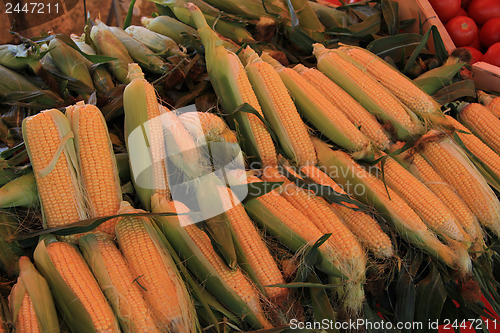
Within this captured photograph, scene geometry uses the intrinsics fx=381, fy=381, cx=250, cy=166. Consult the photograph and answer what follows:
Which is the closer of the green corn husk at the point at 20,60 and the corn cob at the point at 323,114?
the corn cob at the point at 323,114

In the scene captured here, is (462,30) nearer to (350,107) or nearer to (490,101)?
(490,101)

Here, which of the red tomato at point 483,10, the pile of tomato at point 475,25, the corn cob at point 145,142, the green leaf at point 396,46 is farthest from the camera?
the red tomato at point 483,10

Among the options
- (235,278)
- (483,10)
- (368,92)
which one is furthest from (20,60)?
(483,10)

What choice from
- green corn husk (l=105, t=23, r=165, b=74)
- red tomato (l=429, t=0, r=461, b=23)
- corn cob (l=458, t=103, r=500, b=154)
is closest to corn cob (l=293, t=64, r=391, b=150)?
corn cob (l=458, t=103, r=500, b=154)

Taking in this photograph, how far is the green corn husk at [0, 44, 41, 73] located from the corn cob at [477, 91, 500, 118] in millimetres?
2530

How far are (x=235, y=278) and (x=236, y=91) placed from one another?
2.75 feet

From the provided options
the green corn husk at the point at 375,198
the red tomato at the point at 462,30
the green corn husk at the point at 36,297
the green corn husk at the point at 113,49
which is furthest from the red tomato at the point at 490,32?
the green corn husk at the point at 36,297

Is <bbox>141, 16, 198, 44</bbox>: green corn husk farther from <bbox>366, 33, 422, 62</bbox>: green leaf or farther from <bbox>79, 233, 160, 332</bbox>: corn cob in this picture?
<bbox>79, 233, 160, 332</bbox>: corn cob

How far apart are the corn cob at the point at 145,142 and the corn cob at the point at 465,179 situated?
1257 millimetres

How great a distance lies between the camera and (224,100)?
5.74 feet

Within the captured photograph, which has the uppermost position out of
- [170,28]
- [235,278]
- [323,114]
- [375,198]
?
[170,28]

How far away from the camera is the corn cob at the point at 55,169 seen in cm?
130

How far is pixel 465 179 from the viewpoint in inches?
70.1

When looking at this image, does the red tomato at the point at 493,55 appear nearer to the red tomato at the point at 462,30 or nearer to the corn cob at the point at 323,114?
the red tomato at the point at 462,30
